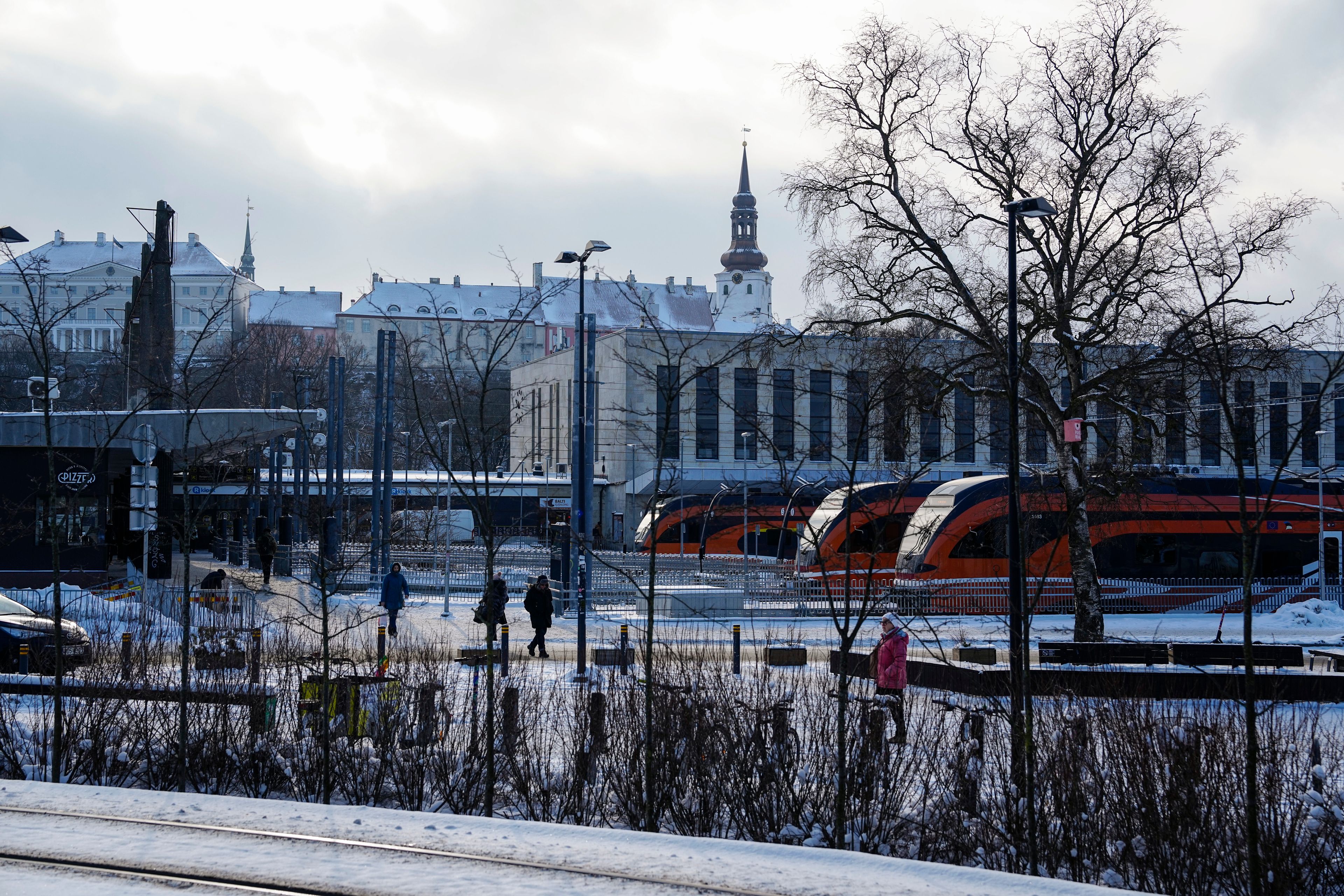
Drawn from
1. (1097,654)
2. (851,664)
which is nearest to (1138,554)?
(1097,654)

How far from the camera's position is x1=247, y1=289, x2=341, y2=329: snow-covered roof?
5714 inches

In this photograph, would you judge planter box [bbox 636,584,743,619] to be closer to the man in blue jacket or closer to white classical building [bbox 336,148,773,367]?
A: the man in blue jacket

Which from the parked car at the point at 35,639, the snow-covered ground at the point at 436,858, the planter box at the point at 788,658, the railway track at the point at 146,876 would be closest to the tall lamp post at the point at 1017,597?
the snow-covered ground at the point at 436,858

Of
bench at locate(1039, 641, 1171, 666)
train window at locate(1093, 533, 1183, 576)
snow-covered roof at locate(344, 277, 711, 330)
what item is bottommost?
bench at locate(1039, 641, 1171, 666)

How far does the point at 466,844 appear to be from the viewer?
29.9 ft

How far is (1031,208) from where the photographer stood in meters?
16.0

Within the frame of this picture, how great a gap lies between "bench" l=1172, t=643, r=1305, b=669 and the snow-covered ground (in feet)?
43.4

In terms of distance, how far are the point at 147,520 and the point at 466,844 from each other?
61.4 ft

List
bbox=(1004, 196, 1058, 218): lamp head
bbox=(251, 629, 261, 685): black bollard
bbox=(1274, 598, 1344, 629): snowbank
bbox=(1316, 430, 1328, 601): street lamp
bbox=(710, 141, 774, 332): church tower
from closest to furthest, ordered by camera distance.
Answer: bbox=(251, 629, 261, 685): black bollard < bbox=(1004, 196, 1058, 218): lamp head < bbox=(1274, 598, 1344, 629): snowbank < bbox=(1316, 430, 1328, 601): street lamp < bbox=(710, 141, 774, 332): church tower

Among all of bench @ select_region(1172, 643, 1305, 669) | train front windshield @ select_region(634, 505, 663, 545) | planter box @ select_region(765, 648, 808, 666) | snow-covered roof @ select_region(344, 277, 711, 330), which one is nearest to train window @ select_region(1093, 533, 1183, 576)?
bench @ select_region(1172, 643, 1305, 669)

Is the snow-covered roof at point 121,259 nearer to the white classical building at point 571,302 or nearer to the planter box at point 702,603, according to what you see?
the white classical building at point 571,302

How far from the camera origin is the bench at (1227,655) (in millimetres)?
20266

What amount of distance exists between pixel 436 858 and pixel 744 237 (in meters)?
142

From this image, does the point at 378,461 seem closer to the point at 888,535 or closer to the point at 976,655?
the point at 888,535
